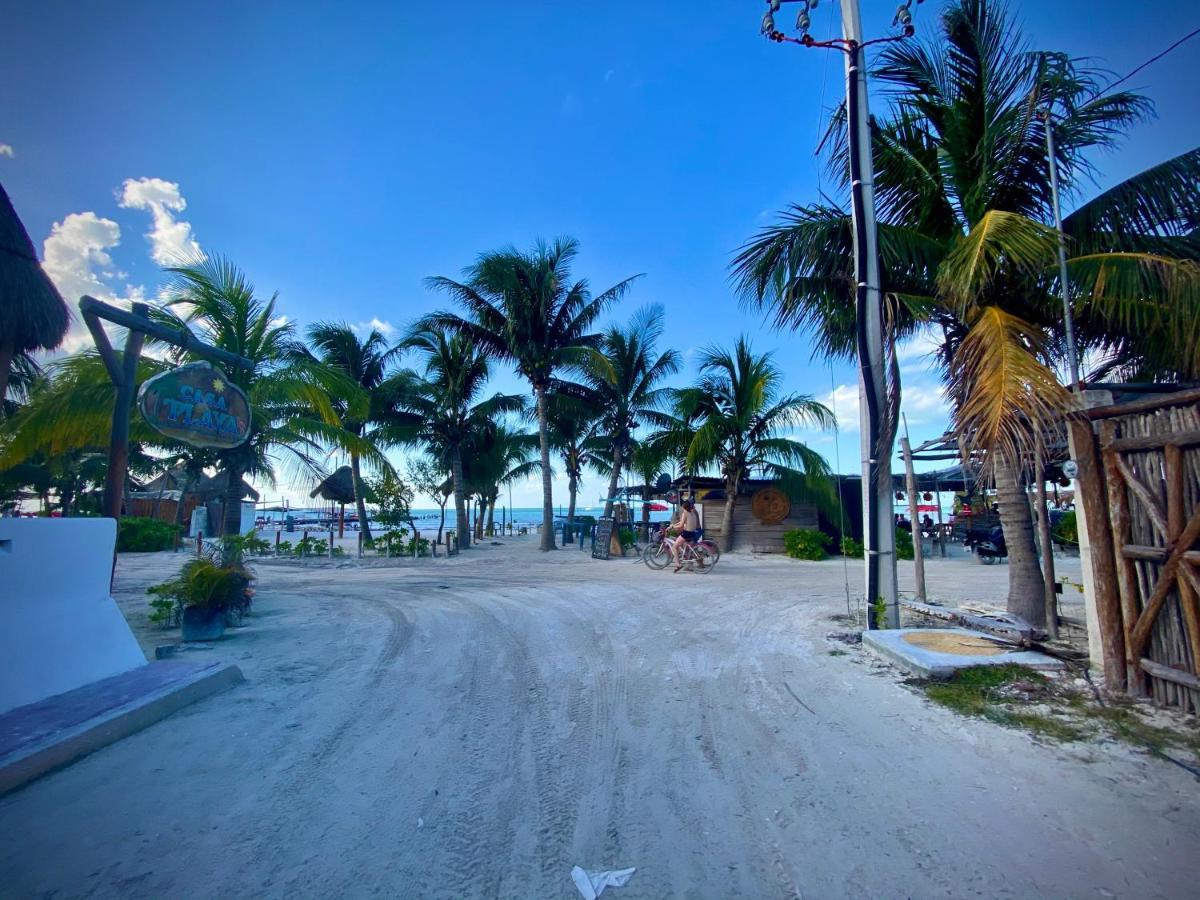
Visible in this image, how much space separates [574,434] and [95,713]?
76.4ft

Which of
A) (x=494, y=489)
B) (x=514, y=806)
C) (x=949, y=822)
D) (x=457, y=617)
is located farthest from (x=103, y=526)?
(x=494, y=489)

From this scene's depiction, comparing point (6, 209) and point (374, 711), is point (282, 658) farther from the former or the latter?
point (6, 209)

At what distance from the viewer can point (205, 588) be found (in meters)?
6.51

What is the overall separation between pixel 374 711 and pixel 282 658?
6.84 ft

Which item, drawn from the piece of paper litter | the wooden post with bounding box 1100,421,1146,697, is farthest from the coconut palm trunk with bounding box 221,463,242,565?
the wooden post with bounding box 1100,421,1146,697

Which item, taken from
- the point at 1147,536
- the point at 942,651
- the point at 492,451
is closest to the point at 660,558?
the point at 942,651

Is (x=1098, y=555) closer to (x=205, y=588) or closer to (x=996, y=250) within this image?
(x=996, y=250)

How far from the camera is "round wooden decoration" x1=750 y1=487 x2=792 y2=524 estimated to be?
19219 mm

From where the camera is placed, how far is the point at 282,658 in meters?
5.81

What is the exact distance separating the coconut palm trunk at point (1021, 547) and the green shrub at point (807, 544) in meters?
10.9

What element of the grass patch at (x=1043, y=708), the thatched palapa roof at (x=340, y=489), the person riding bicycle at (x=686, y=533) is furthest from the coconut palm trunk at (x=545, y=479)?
the grass patch at (x=1043, y=708)

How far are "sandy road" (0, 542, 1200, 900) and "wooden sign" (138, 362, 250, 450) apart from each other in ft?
8.21

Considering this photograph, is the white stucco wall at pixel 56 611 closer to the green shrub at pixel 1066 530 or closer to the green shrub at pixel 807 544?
the green shrub at pixel 807 544

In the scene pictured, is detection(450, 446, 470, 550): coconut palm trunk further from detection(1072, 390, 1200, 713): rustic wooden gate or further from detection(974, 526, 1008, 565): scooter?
detection(1072, 390, 1200, 713): rustic wooden gate
